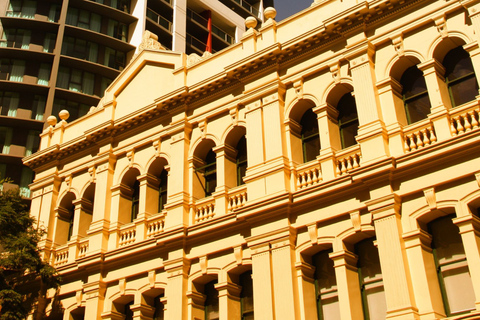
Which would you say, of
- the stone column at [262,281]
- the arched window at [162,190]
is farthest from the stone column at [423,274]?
the arched window at [162,190]

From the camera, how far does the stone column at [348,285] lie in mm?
16125

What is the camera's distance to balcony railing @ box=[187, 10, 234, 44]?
51125mm

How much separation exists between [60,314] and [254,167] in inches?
370

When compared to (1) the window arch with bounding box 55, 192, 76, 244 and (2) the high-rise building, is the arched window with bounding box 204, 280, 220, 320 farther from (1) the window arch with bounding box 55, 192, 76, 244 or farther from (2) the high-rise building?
(2) the high-rise building

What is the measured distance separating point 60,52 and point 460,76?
1238 inches

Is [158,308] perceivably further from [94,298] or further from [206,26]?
[206,26]

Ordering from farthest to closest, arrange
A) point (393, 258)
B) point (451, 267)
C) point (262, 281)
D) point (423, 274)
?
point (262, 281) < point (393, 258) < point (451, 267) < point (423, 274)

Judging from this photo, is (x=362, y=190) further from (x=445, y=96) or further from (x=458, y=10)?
(x=458, y=10)

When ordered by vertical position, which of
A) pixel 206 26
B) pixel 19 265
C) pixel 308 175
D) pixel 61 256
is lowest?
pixel 19 265

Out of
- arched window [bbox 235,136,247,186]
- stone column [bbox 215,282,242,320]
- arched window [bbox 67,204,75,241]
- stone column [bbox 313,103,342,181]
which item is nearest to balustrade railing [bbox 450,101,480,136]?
stone column [bbox 313,103,342,181]

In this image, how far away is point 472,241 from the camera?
48.9 ft

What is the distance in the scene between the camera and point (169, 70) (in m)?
24.4

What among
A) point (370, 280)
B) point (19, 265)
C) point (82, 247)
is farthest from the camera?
point (82, 247)

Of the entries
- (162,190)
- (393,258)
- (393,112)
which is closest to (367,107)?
(393,112)
